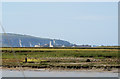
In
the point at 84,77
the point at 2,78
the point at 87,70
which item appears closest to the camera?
the point at 2,78

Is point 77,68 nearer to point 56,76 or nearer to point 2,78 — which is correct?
point 56,76

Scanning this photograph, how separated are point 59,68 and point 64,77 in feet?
25.0

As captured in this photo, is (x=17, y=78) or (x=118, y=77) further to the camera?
(x=118, y=77)

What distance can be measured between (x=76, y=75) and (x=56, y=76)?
6.38ft

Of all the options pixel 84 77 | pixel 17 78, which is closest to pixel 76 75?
pixel 84 77

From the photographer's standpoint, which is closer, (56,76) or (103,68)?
(56,76)

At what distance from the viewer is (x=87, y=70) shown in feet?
120

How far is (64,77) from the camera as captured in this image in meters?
30.5

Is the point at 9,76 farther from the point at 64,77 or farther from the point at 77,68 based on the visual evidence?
the point at 77,68

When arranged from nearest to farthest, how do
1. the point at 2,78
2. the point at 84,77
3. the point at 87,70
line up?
the point at 2,78
the point at 84,77
the point at 87,70

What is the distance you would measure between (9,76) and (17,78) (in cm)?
146

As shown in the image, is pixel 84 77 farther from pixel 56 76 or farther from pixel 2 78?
pixel 2 78

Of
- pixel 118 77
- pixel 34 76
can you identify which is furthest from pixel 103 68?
pixel 34 76

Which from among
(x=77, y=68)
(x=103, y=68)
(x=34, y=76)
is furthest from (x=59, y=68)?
(x=34, y=76)
